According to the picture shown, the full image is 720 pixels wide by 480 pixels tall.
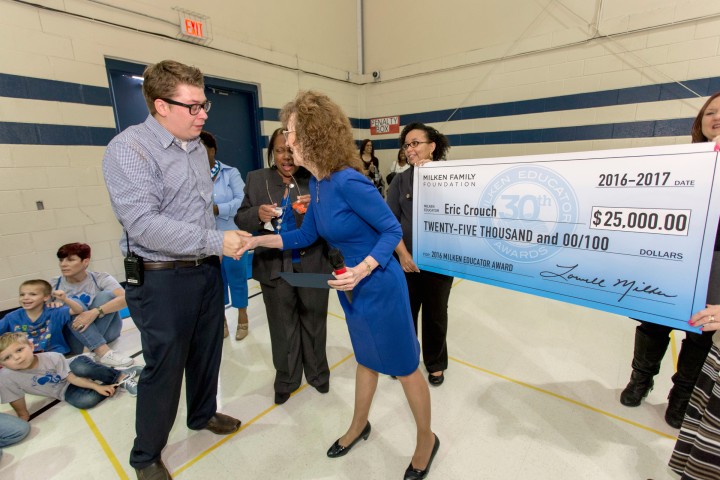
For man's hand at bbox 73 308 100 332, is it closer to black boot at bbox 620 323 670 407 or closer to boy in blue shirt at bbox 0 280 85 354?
boy in blue shirt at bbox 0 280 85 354

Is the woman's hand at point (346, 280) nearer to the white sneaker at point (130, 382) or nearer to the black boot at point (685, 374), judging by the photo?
the black boot at point (685, 374)

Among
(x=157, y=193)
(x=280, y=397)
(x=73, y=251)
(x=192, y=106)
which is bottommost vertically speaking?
(x=280, y=397)

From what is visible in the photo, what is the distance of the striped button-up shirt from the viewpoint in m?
1.26

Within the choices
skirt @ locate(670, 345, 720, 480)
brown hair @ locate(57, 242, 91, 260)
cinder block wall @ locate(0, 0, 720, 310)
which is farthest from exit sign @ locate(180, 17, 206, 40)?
skirt @ locate(670, 345, 720, 480)

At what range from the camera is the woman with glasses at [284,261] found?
1909 millimetres

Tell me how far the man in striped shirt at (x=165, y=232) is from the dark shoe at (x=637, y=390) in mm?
2384

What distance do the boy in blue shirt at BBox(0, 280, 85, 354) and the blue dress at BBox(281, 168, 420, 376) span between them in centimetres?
226

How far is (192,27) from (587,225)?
4.86 meters

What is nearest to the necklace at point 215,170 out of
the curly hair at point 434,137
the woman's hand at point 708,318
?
the curly hair at point 434,137

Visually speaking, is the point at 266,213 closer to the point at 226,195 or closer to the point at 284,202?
the point at 284,202

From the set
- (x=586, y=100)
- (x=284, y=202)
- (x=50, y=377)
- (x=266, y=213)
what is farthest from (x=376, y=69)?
(x=50, y=377)

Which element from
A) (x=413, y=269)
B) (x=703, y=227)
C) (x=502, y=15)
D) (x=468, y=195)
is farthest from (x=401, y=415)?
(x=502, y=15)

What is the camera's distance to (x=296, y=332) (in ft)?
6.77

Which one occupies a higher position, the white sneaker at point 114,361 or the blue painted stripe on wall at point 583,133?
the blue painted stripe on wall at point 583,133
